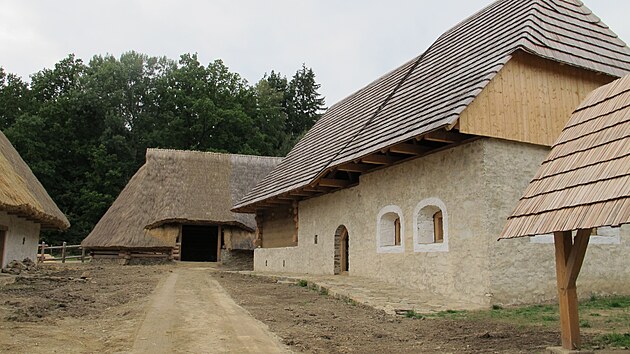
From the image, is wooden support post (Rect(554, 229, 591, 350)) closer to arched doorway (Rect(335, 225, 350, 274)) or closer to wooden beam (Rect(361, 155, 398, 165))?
wooden beam (Rect(361, 155, 398, 165))

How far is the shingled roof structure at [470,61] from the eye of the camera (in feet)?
33.8

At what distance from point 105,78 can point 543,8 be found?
40.1m

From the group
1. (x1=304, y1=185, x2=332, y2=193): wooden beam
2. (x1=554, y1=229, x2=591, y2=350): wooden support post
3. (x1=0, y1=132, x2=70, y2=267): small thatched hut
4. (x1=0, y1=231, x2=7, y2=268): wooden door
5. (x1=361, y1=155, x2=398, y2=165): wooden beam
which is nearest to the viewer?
(x1=554, y1=229, x2=591, y2=350): wooden support post

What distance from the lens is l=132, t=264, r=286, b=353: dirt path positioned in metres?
5.90

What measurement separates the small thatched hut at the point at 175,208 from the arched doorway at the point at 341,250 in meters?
11.6

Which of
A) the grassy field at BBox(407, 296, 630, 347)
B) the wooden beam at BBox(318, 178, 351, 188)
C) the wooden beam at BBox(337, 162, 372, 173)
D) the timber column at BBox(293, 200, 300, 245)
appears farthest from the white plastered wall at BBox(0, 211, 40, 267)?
the grassy field at BBox(407, 296, 630, 347)

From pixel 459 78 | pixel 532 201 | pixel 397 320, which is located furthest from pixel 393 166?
pixel 532 201

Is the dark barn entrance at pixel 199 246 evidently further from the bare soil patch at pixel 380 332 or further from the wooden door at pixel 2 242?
the bare soil patch at pixel 380 332

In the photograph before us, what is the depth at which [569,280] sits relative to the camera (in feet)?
18.3

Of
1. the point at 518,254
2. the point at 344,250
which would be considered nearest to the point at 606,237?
the point at 518,254

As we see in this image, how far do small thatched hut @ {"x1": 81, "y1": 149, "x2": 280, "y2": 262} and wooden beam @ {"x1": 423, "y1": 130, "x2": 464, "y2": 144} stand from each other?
17.6 m

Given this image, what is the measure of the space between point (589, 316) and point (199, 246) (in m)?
28.0

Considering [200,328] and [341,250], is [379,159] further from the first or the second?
[200,328]

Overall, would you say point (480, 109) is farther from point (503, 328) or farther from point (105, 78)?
point (105, 78)
